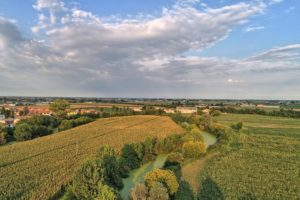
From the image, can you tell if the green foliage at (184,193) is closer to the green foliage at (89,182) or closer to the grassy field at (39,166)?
the green foliage at (89,182)

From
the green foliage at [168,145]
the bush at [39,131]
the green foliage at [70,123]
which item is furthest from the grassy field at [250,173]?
the green foliage at [70,123]

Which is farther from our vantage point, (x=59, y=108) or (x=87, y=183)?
(x=59, y=108)

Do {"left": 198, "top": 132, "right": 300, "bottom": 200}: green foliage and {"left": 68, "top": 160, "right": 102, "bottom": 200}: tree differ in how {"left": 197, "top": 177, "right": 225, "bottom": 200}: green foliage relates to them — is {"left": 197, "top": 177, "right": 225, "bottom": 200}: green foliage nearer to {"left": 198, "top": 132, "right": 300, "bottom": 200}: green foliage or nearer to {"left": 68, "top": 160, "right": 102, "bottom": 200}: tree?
{"left": 198, "top": 132, "right": 300, "bottom": 200}: green foliage

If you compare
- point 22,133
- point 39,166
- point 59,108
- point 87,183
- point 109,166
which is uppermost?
point 59,108

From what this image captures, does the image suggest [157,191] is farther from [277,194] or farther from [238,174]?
[238,174]

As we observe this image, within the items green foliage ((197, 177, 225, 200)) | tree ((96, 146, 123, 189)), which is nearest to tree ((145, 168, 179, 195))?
green foliage ((197, 177, 225, 200))

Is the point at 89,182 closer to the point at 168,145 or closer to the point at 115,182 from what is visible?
the point at 115,182

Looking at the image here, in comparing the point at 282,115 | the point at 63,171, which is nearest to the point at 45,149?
the point at 63,171

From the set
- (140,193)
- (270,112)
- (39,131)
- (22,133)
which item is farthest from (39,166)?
(270,112)
